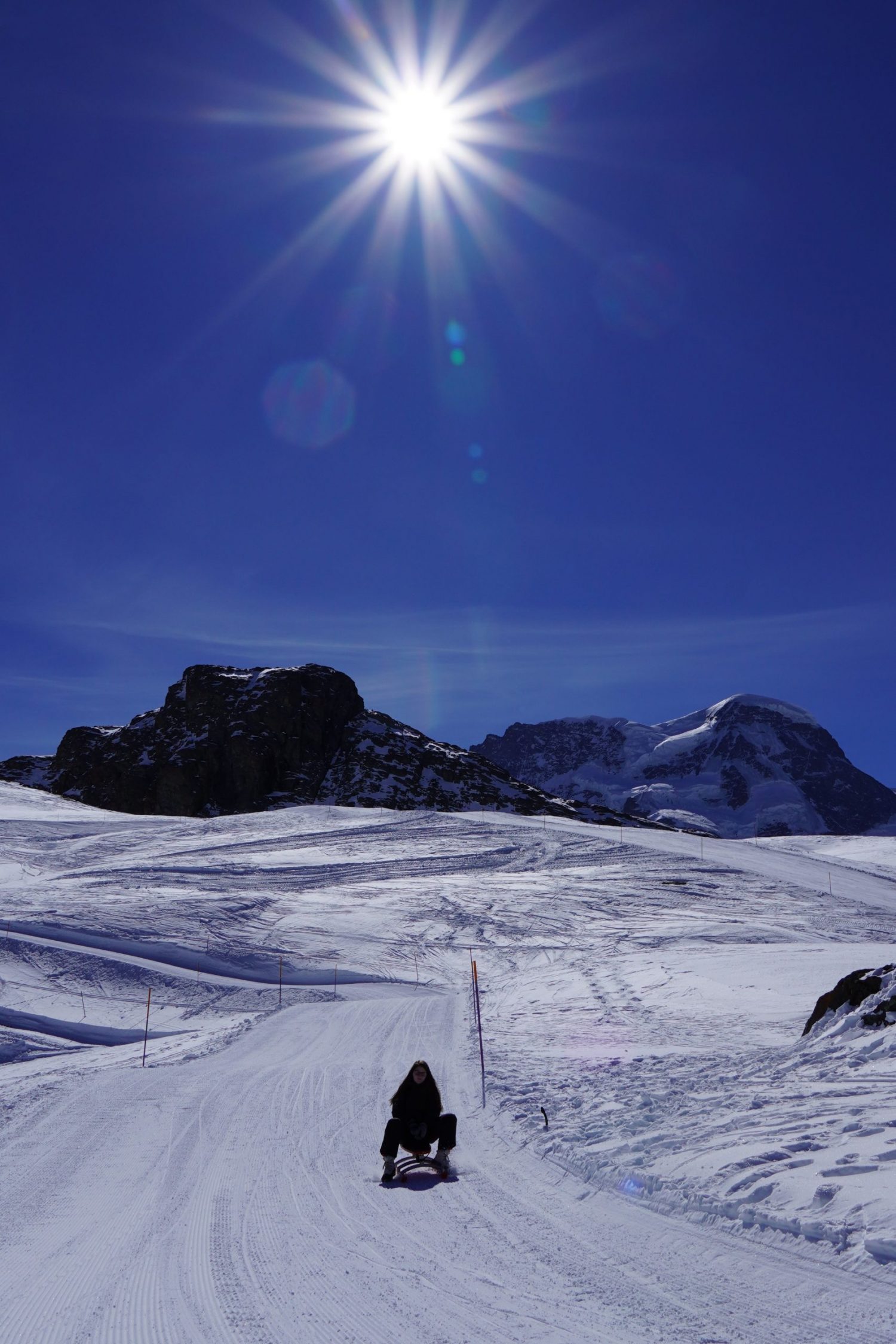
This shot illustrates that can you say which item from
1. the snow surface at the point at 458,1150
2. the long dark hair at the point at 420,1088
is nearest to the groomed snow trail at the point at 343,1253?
the snow surface at the point at 458,1150

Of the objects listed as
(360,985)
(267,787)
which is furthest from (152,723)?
(360,985)

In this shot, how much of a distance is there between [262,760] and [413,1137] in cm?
12698

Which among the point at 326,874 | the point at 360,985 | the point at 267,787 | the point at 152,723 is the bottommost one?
the point at 360,985

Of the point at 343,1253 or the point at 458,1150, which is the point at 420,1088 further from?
the point at 343,1253

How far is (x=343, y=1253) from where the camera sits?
518cm

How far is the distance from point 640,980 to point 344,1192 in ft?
42.1

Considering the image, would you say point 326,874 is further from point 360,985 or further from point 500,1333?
point 500,1333

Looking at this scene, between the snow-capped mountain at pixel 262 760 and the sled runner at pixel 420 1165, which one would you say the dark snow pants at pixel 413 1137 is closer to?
the sled runner at pixel 420 1165

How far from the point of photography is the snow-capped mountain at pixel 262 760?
123 metres

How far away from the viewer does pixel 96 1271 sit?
509 cm

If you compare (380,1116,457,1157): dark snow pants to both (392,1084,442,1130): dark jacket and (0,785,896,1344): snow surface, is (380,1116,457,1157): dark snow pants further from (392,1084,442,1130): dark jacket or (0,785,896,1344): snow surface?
(0,785,896,1344): snow surface

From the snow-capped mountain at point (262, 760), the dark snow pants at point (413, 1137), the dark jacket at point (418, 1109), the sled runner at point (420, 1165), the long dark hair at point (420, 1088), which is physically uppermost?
the snow-capped mountain at point (262, 760)

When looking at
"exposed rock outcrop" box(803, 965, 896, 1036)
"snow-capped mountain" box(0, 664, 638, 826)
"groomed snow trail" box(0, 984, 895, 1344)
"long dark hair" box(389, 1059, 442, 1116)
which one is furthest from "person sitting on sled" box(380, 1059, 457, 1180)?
"snow-capped mountain" box(0, 664, 638, 826)

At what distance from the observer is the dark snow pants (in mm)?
6743
